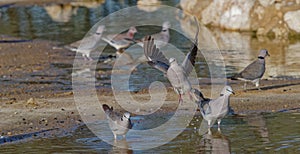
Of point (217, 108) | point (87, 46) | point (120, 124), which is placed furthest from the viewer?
point (87, 46)

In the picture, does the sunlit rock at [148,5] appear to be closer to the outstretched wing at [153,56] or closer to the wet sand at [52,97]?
the wet sand at [52,97]

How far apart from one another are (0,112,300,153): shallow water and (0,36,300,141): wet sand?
0.78 metres

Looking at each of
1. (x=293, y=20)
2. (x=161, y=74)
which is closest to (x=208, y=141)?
(x=161, y=74)

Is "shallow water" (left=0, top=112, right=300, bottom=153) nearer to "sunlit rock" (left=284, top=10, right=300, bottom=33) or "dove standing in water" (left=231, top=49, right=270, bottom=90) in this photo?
"dove standing in water" (left=231, top=49, right=270, bottom=90)

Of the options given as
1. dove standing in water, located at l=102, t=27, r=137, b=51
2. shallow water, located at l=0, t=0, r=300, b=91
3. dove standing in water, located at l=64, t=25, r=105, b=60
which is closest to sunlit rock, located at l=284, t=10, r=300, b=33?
shallow water, located at l=0, t=0, r=300, b=91

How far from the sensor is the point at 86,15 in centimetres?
3284

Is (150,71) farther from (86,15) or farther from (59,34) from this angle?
(86,15)

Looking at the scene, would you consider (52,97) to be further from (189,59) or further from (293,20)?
(293,20)

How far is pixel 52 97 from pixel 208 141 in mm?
4630

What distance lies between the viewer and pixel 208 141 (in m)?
9.70

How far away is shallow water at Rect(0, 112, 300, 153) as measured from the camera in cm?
911

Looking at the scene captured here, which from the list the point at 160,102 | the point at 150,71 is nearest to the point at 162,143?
the point at 160,102

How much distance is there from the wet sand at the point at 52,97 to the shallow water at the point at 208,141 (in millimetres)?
781

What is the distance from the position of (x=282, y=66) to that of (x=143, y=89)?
4.78m
